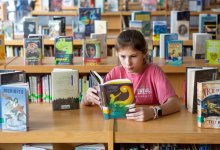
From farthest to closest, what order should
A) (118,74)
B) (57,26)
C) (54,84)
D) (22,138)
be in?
(57,26)
(118,74)
(54,84)
(22,138)

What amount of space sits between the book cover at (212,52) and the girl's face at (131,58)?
4.12 feet

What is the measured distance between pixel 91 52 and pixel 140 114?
1459 mm

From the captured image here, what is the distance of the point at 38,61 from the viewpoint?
400 cm

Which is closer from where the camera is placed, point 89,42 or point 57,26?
point 89,42

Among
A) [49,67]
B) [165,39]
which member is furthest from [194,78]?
[165,39]

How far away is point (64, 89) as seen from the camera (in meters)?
2.87

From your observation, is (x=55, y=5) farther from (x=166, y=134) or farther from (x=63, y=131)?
(x=166, y=134)

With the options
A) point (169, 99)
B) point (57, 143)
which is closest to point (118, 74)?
point (169, 99)

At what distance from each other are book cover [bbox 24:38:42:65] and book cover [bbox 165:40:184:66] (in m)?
1.10

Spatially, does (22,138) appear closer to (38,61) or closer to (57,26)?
(38,61)

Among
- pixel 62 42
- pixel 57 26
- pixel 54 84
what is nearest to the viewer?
pixel 54 84

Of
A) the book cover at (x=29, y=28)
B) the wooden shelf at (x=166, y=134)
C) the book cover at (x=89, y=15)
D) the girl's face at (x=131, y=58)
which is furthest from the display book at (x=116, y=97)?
the book cover at (x=89, y=15)

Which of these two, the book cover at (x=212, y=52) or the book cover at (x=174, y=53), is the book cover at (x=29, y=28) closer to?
the book cover at (x=174, y=53)

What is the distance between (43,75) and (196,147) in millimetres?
1867
